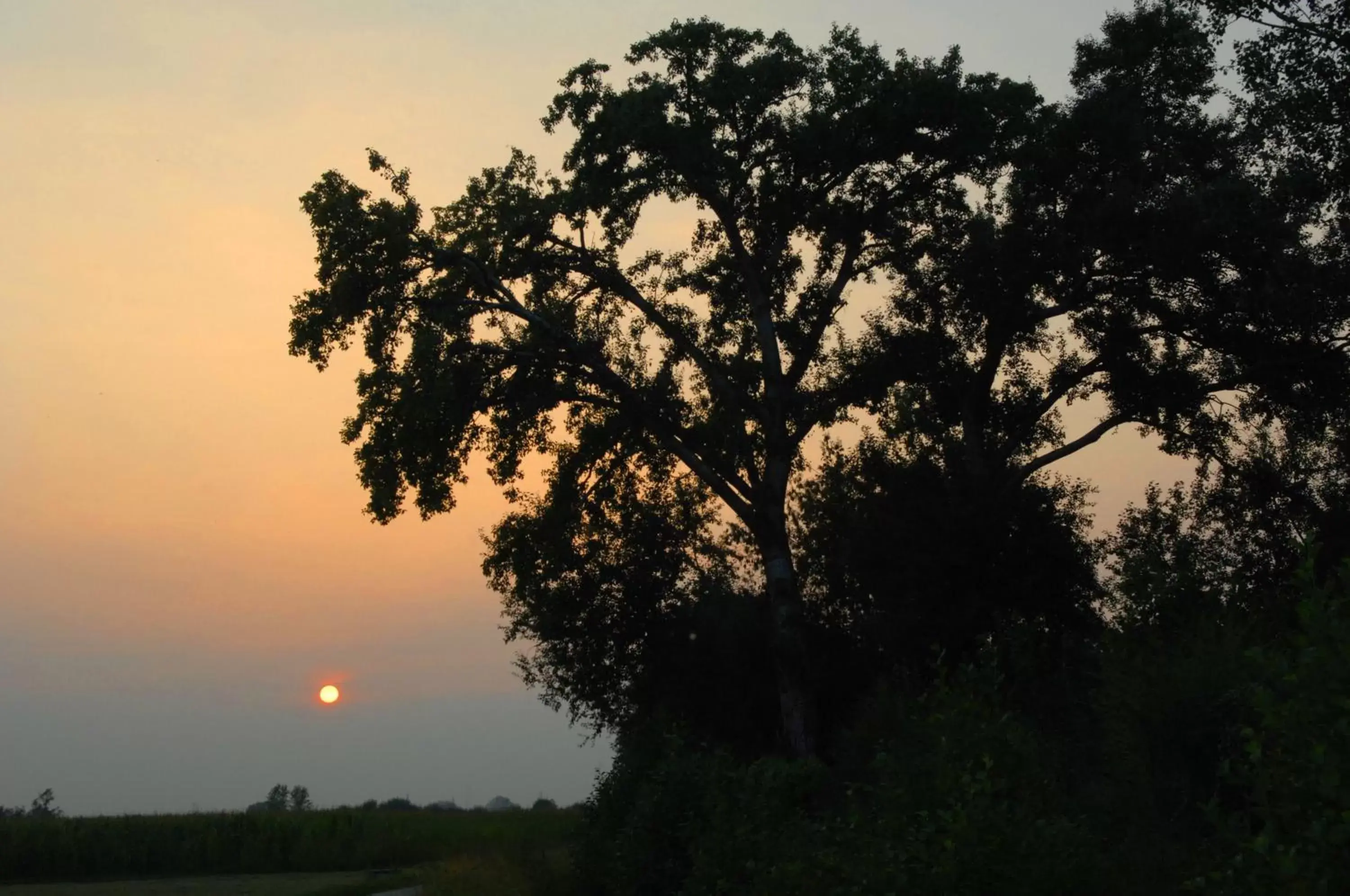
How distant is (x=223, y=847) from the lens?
153 ft

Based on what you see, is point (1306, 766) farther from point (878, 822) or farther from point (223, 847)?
point (223, 847)

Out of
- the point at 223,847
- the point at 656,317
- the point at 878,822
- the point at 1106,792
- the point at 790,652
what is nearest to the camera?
the point at 878,822

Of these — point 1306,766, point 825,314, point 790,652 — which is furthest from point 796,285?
point 1306,766

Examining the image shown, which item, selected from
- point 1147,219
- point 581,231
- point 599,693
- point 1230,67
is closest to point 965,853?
point 1230,67

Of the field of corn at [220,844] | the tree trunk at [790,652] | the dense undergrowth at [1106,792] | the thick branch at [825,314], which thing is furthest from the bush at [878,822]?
the field of corn at [220,844]

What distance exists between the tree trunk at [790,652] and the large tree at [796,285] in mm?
75

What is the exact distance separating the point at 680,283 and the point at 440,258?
626 cm

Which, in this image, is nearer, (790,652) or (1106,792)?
(1106,792)

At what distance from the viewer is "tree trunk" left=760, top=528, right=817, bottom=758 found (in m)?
32.1

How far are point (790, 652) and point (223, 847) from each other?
24.5 meters

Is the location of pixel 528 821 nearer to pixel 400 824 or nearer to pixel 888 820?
pixel 400 824

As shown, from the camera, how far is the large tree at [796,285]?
3125 cm

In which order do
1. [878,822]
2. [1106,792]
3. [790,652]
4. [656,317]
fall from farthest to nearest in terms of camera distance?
[656,317]
[790,652]
[1106,792]
[878,822]

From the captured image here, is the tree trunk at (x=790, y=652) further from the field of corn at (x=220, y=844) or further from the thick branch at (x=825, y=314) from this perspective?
the field of corn at (x=220, y=844)
